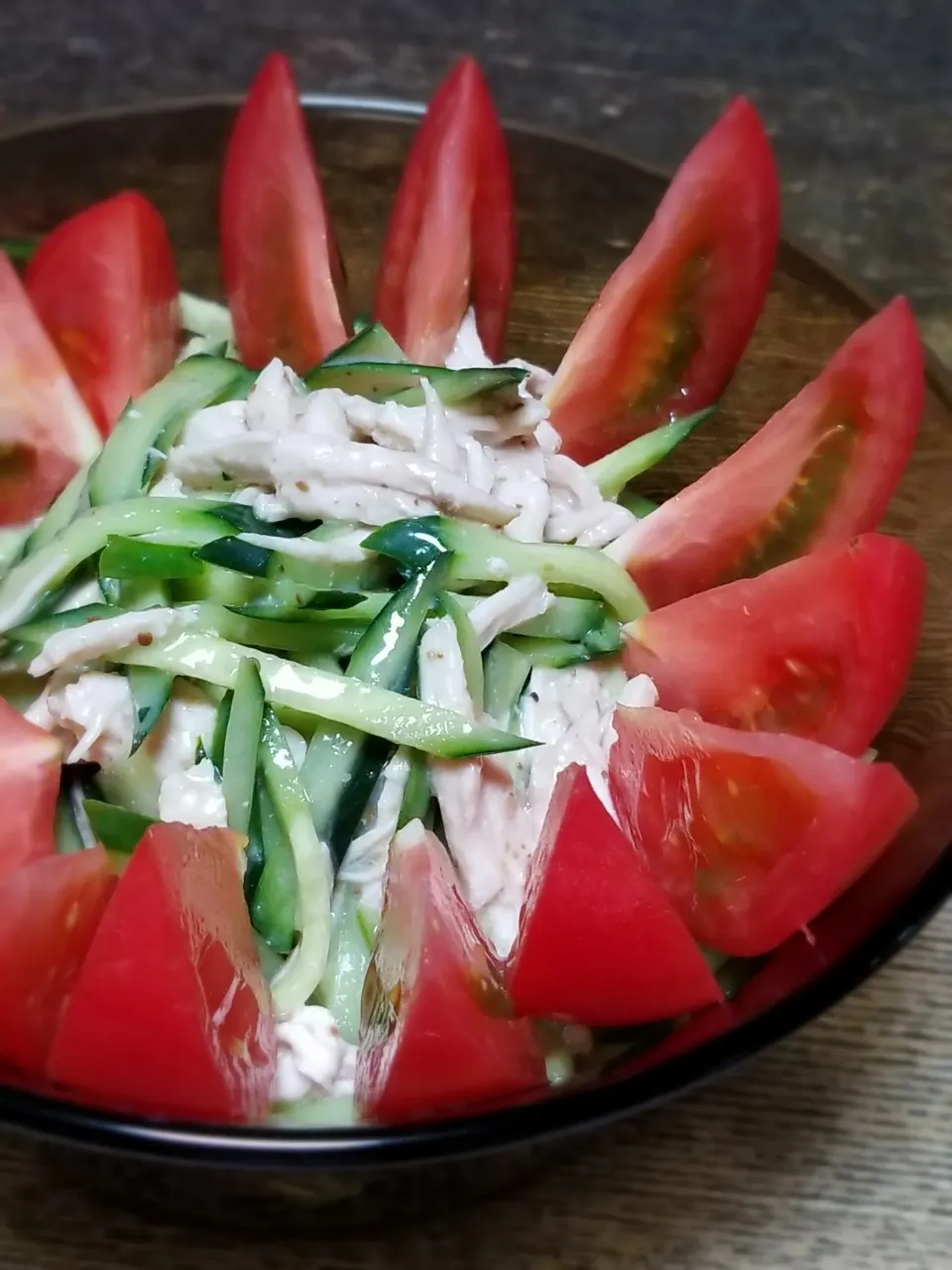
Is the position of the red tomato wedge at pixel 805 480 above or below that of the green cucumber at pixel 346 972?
above

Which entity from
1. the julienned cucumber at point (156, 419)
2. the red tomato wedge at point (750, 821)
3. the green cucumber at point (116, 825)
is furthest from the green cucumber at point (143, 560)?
the red tomato wedge at point (750, 821)

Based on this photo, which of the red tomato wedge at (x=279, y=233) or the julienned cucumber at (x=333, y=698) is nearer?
the julienned cucumber at (x=333, y=698)

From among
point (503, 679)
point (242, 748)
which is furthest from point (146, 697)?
point (503, 679)

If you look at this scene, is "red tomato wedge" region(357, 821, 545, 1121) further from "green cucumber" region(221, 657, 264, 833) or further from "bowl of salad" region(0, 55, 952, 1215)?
"green cucumber" region(221, 657, 264, 833)

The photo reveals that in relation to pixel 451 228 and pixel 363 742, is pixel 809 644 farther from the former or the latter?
pixel 451 228

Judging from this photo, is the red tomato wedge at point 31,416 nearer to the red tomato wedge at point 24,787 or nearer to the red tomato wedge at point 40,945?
the red tomato wedge at point 24,787

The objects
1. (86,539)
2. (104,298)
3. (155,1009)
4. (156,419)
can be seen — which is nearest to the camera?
(155,1009)
